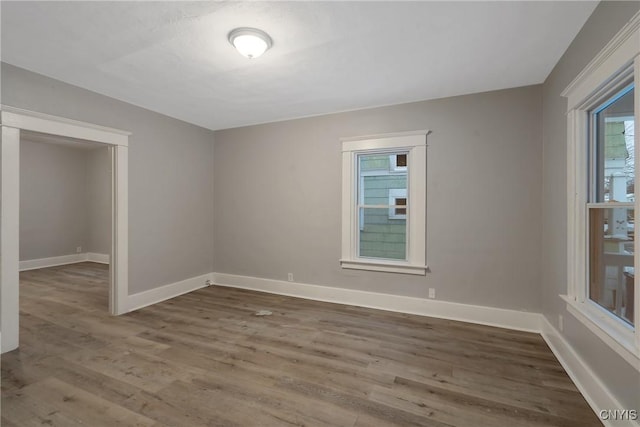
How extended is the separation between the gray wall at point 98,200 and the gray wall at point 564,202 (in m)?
8.00

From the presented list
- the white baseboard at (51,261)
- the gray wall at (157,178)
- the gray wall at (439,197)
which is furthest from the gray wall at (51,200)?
the gray wall at (439,197)

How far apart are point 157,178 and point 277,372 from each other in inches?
122

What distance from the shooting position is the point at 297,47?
2277mm

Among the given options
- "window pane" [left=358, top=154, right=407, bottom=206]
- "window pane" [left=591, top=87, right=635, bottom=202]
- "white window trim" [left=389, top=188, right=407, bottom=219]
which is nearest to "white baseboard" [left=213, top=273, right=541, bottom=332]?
"white window trim" [left=389, top=188, right=407, bottom=219]

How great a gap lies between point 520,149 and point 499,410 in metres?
2.52

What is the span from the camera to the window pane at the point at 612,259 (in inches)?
67.6

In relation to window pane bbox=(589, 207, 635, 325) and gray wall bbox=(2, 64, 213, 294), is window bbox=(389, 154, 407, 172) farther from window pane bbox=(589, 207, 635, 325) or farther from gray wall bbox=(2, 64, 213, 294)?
gray wall bbox=(2, 64, 213, 294)

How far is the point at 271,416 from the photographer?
5.74 ft

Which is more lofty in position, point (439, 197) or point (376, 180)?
point (376, 180)

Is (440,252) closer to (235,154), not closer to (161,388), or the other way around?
Result: (161,388)

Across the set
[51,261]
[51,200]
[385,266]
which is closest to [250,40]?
[385,266]
